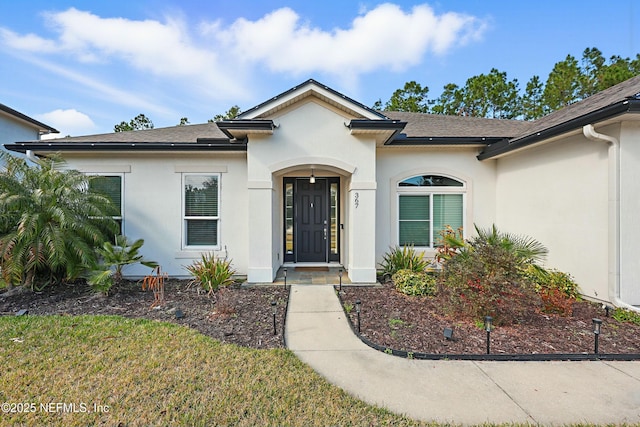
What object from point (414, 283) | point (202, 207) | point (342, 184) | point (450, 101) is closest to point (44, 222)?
point (202, 207)

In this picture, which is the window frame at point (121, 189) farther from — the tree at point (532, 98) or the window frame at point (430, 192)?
the tree at point (532, 98)

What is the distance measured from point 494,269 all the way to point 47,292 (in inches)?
354

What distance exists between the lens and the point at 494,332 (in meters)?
4.58

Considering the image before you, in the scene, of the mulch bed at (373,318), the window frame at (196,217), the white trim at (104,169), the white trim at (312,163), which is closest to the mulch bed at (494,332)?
the mulch bed at (373,318)

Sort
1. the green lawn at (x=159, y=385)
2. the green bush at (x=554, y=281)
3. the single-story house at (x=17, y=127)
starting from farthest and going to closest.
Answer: the single-story house at (x=17, y=127) < the green bush at (x=554, y=281) < the green lawn at (x=159, y=385)

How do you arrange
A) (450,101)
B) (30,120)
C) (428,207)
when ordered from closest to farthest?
(428,207) → (30,120) → (450,101)

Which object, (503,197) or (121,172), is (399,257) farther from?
(121,172)

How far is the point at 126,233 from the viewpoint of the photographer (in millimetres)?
7789

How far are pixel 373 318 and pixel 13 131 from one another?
17.4 meters

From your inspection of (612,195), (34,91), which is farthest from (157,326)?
(34,91)

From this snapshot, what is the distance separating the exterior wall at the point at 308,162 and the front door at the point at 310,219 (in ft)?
6.26

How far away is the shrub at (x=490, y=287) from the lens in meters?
4.71

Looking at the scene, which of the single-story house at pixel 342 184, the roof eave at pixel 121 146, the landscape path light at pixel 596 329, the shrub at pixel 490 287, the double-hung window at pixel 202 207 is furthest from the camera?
the double-hung window at pixel 202 207

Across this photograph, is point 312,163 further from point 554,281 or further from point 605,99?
point 605,99
